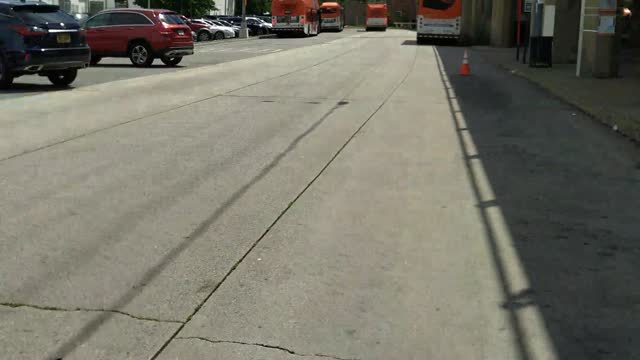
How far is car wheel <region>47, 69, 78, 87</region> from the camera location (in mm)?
18297

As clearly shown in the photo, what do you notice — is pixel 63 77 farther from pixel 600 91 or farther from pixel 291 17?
pixel 291 17

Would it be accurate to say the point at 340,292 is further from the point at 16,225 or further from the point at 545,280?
the point at 16,225

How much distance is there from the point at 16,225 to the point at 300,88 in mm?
11969

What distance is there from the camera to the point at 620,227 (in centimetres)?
679

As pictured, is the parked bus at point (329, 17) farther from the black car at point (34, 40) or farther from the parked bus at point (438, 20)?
the black car at point (34, 40)

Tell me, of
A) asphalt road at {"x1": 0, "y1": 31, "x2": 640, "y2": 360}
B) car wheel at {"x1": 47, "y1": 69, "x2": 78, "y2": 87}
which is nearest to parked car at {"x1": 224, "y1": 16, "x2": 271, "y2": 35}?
car wheel at {"x1": 47, "y1": 69, "x2": 78, "y2": 87}

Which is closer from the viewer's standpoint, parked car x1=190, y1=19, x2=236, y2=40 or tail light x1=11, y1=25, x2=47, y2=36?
tail light x1=11, y1=25, x2=47, y2=36

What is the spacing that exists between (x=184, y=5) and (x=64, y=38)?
182 feet

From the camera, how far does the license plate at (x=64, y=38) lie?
17.1 metres

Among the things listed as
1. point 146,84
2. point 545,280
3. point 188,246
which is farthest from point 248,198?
point 146,84

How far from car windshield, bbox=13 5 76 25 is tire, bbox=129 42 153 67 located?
682cm

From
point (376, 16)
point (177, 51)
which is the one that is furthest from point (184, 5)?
point (177, 51)

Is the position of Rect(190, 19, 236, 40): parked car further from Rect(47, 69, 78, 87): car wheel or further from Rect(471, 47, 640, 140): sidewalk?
Rect(47, 69, 78, 87): car wheel

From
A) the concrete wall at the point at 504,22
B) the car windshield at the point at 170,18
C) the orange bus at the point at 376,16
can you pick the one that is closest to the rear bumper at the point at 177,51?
the car windshield at the point at 170,18
